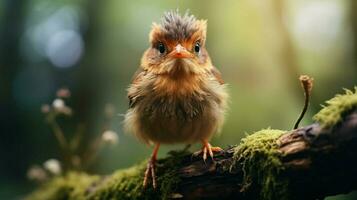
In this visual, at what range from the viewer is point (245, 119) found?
408cm

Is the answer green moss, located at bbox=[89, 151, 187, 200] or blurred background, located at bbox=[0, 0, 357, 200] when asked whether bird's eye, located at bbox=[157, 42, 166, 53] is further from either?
blurred background, located at bbox=[0, 0, 357, 200]

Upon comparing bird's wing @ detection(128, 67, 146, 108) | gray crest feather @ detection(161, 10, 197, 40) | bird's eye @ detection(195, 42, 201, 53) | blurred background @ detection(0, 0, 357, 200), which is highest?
blurred background @ detection(0, 0, 357, 200)

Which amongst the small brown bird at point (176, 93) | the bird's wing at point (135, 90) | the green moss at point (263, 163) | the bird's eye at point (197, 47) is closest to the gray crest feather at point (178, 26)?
the small brown bird at point (176, 93)

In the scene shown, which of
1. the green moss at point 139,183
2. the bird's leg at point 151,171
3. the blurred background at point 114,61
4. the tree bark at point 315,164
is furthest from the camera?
the blurred background at point 114,61

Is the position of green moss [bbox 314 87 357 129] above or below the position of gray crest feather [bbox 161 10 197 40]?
below

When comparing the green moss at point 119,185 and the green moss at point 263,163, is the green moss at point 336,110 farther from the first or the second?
the green moss at point 119,185

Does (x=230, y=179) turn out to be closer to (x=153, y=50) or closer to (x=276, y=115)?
(x=153, y=50)

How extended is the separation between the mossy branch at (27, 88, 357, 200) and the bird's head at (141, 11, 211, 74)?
1.80 ft

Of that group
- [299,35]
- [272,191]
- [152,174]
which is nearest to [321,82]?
[299,35]

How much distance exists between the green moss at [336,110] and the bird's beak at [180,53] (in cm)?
109

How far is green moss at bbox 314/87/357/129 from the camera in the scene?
1640mm

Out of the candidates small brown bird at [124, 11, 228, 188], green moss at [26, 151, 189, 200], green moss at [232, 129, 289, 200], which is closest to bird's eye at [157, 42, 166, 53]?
small brown bird at [124, 11, 228, 188]

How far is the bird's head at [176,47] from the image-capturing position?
8.86ft

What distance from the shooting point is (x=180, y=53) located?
105 inches
